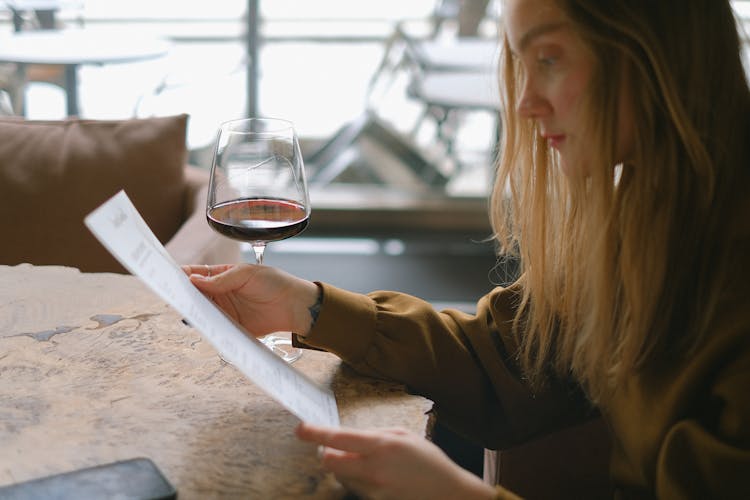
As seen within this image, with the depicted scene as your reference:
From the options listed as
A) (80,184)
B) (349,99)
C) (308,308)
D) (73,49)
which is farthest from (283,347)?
(349,99)

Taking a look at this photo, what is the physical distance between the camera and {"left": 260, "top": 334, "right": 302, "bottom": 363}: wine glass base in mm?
1100

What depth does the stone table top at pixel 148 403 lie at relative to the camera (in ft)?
2.74

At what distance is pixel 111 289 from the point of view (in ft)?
4.18

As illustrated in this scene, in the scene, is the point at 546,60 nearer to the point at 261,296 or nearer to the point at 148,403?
the point at 261,296

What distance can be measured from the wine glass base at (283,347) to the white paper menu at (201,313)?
0.48ft

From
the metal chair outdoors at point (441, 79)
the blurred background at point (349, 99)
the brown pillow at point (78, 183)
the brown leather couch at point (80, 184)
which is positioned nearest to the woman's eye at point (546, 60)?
the brown leather couch at point (80, 184)

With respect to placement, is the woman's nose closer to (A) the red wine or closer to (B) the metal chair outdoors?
(A) the red wine

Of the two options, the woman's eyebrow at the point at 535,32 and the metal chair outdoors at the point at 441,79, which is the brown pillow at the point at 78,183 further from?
the metal chair outdoors at the point at 441,79

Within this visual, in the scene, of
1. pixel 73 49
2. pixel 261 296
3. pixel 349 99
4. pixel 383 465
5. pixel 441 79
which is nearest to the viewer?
pixel 383 465

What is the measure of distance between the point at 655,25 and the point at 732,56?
103 millimetres

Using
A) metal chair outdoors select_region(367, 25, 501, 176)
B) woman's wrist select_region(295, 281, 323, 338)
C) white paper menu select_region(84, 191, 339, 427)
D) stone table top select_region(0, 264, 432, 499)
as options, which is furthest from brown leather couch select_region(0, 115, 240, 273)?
metal chair outdoors select_region(367, 25, 501, 176)

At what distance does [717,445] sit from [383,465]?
1.07ft

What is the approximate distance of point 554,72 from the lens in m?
0.95

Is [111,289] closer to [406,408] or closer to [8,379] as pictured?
[8,379]
